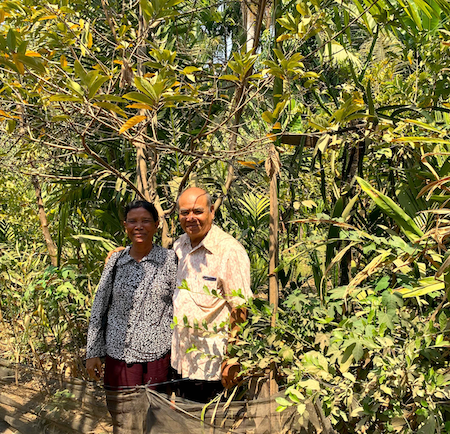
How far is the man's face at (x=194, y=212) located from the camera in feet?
6.69

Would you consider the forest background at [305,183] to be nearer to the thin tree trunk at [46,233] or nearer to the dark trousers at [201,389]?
the thin tree trunk at [46,233]

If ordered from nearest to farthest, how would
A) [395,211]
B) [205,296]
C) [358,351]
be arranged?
[358,351] → [395,211] → [205,296]

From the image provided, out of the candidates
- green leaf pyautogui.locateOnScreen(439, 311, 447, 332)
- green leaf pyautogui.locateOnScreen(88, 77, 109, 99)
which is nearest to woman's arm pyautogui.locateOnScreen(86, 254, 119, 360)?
green leaf pyautogui.locateOnScreen(88, 77, 109, 99)

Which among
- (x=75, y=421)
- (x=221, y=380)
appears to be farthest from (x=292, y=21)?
(x=75, y=421)

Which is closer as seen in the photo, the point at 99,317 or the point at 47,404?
the point at 99,317

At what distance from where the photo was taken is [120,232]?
316 centimetres

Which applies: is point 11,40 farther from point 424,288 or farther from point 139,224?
point 424,288

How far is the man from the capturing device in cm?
198

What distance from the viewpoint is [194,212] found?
2.05m

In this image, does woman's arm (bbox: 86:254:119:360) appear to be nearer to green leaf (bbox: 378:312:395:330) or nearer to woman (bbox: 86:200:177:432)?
woman (bbox: 86:200:177:432)

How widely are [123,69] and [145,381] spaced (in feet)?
4.83

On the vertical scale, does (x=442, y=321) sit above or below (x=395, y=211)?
below

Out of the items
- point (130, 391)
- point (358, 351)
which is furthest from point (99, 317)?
point (358, 351)

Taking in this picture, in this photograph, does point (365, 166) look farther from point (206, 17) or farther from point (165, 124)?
point (206, 17)
